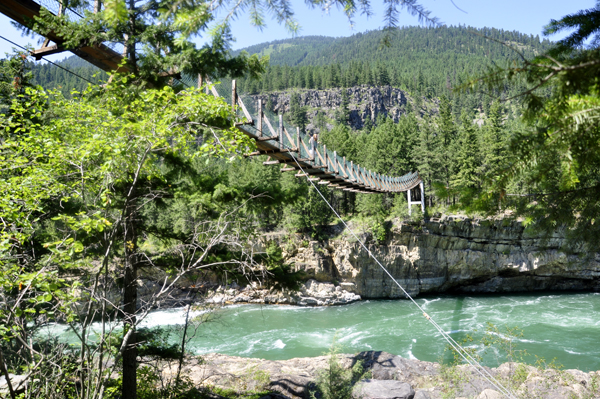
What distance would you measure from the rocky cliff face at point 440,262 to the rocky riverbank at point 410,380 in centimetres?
1242

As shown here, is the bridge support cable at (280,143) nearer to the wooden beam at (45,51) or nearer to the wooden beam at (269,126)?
the wooden beam at (269,126)

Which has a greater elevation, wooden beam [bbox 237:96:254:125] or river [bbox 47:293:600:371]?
wooden beam [bbox 237:96:254:125]

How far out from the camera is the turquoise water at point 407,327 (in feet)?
37.4

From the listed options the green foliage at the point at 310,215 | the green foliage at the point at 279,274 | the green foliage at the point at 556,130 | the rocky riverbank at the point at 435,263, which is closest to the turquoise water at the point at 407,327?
the rocky riverbank at the point at 435,263

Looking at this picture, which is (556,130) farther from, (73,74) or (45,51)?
(73,74)

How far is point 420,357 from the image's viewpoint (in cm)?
1091

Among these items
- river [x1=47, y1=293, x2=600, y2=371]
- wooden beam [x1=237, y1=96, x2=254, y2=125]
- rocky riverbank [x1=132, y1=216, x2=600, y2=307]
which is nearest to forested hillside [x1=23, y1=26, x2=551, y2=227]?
wooden beam [x1=237, y1=96, x2=254, y2=125]

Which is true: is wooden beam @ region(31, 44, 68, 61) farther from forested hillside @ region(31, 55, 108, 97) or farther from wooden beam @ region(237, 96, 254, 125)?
wooden beam @ region(237, 96, 254, 125)

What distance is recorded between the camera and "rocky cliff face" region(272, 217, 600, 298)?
2067 centimetres

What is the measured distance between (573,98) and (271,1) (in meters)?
1.25

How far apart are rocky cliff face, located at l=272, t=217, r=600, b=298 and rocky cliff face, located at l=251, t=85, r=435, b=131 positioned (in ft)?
153

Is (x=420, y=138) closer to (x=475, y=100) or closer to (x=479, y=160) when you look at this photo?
(x=479, y=160)

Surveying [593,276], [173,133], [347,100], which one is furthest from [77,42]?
[347,100]

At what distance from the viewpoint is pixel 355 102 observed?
68.5 m
